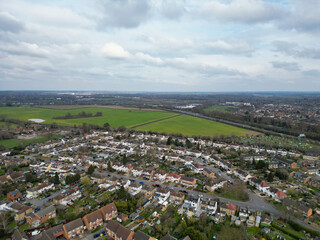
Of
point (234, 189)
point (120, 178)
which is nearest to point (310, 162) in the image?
point (234, 189)

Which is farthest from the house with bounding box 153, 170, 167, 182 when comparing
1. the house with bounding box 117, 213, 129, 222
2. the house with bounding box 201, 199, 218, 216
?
the house with bounding box 117, 213, 129, 222

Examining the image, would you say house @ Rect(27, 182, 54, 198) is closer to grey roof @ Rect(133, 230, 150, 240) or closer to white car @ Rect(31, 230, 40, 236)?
white car @ Rect(31, 230, 40, 236)

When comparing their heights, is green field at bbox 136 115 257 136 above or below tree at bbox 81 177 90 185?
above

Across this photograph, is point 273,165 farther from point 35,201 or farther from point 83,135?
point 83,135

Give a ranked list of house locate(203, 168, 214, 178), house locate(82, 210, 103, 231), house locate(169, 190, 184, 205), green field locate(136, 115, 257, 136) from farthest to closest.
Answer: green field locate(136, 115, 257, 136) → house locate(203, 168, 214, 178) → house locate(169, 190, 184, 205) → house locate(82, 210, 103, 231)

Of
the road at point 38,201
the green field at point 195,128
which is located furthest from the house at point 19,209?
the green field at point 195,128

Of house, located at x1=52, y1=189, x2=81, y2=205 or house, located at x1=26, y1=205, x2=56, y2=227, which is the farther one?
house, located at x1=52, y1=189, x2=81, y2=205

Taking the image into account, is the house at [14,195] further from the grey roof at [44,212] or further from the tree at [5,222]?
the grey roof at [44,212]
